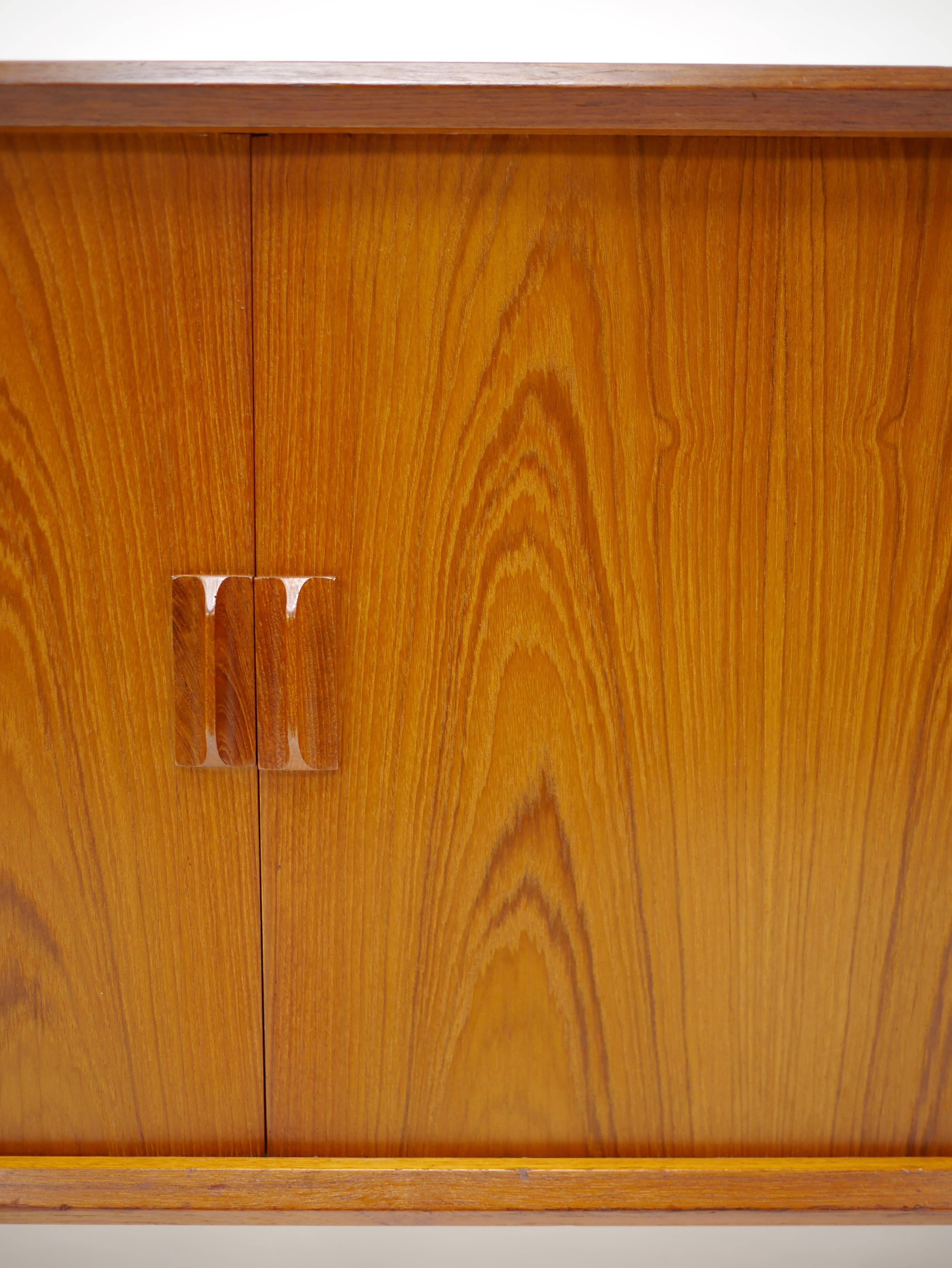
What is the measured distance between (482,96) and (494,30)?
19 centimetres

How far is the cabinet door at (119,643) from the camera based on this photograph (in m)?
0.53

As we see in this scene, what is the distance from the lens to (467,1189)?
1.95ft

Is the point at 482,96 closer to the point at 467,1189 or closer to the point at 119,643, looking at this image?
the point at 119,643

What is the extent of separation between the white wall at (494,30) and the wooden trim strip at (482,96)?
0.52 ft

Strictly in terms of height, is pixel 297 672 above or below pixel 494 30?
below

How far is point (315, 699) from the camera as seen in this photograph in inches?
21.8

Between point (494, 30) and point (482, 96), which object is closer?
point (482, 96)

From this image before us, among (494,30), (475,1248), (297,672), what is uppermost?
(494,30)

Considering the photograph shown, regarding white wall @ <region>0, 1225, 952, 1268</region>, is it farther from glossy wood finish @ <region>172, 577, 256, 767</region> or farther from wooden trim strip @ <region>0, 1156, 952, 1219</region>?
glossy wood finish @ <region>172, 577, 256, 767</region>

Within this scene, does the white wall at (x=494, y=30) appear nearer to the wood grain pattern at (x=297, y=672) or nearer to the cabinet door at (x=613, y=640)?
the cabinet door at (x=613, y=640)

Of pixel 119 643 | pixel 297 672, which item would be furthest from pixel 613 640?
pixel 119 643

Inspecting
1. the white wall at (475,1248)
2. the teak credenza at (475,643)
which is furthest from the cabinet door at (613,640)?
the white wall at (475,1248)

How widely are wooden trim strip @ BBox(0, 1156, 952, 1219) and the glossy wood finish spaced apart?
314mm

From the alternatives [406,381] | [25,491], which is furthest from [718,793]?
[25,491]
